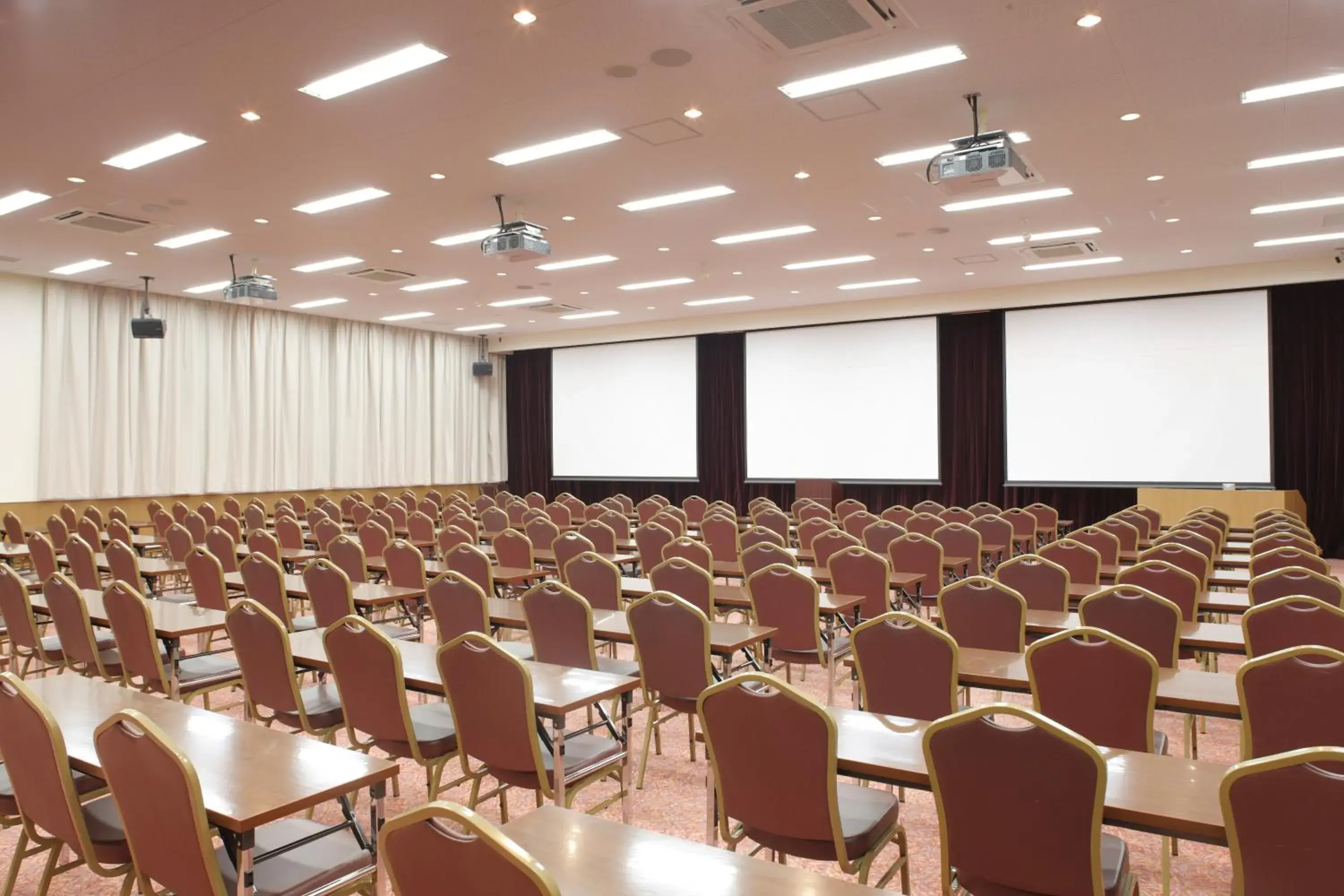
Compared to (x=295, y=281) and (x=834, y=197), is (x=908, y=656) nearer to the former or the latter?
(x=834, y=197)

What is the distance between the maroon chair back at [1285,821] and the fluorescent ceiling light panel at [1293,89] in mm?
6013

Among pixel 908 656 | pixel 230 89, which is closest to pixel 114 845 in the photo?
pixel 908 656

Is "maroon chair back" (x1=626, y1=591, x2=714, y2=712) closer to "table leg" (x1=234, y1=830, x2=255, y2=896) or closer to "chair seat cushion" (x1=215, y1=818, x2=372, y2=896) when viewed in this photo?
"chair seat cushion" (x1=215, y1=818, x2=372, y2=896)

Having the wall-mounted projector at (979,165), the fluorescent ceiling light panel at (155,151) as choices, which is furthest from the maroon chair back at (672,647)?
the fluorescent ceiling light panel at (155,151)

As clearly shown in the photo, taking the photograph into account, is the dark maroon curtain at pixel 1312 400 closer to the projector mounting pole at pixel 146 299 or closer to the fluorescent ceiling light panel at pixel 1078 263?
the fluorescent ceiling light panel at pixel 1078 263

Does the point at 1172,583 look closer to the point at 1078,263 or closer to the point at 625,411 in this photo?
the point at 1078,263

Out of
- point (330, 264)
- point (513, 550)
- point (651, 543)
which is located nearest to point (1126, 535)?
point (651, 543)

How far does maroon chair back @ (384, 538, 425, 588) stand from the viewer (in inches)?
275

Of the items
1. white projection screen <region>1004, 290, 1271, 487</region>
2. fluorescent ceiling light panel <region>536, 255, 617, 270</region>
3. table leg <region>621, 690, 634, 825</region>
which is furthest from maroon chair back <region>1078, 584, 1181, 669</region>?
white projection screen <region>1004, 290, 1271, 487</region>

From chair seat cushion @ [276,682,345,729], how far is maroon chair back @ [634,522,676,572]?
13.5 feet

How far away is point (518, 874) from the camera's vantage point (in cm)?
156

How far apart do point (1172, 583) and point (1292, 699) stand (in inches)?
95.8

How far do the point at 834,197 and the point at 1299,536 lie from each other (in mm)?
4903

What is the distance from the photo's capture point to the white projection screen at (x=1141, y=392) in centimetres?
1343
